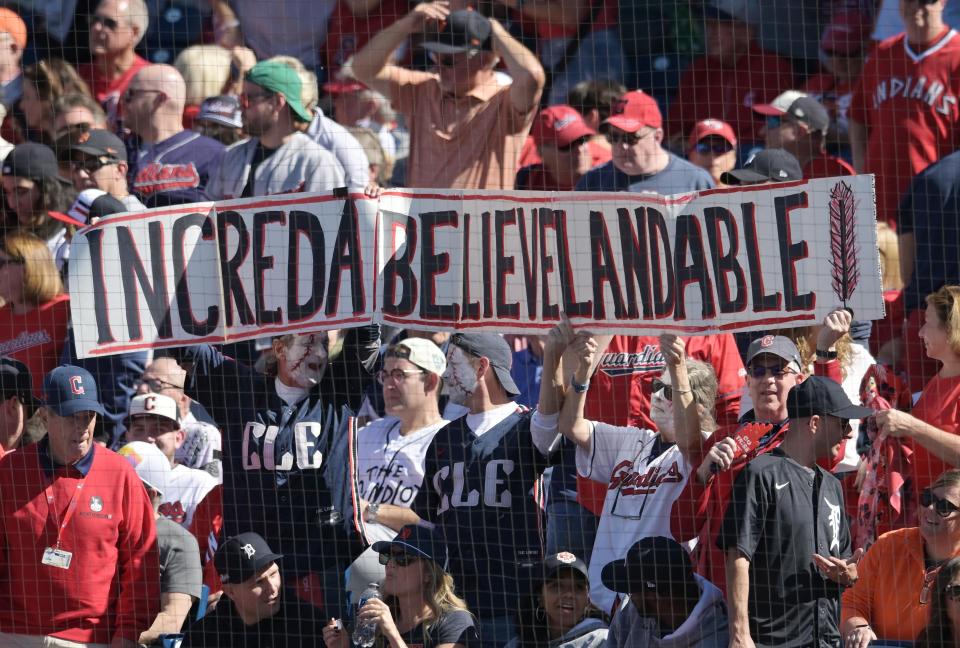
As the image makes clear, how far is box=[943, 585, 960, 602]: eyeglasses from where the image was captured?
18.7 ft

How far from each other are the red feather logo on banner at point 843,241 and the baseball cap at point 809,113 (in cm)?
171

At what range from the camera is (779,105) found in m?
8.47

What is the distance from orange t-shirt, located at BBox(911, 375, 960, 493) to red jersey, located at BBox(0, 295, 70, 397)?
145 inches

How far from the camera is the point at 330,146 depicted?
8.62m

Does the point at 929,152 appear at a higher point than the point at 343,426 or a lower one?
higher

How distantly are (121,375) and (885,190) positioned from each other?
3.82 meters

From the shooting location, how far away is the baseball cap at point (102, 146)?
8297 mm

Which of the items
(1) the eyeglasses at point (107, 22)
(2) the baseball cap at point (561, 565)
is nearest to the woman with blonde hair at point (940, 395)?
(2) the baseball cap at point (561, 565)

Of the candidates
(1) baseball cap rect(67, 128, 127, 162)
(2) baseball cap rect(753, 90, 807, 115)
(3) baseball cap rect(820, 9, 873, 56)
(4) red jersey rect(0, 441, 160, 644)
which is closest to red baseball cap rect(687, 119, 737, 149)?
(2) baseball cap rect(753, 90, 807, 115)

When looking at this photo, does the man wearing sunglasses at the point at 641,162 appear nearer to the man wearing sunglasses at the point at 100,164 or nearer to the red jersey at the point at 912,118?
the red jersey at the point at 912,118

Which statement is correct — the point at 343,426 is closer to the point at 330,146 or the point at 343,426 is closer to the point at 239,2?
the point at 330,146

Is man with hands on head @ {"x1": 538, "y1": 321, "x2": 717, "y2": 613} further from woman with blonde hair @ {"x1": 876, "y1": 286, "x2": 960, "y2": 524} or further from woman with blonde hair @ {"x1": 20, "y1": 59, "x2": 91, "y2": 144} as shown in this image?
woman with blonde hair @ {"x1": 20, "y1": 59, "x2": 91, "y2": 144}

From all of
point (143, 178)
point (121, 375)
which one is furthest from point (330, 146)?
point (121, 375)

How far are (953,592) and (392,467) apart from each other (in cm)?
234
